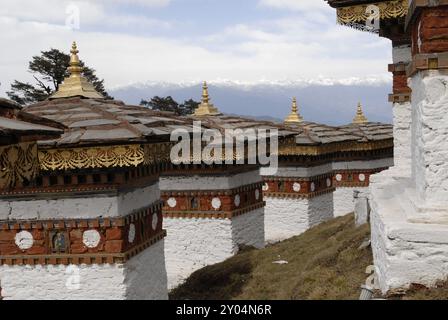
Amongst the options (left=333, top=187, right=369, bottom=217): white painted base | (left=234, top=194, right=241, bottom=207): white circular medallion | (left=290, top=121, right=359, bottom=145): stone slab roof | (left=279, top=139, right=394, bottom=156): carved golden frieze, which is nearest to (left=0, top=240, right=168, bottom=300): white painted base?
(left=234, top=194, right=241, bottom=207): white circular medallion

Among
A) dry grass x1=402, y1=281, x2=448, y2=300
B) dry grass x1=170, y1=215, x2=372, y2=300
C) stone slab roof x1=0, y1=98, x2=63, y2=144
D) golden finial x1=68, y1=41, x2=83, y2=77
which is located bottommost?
dry grass x1=170, y1=215, x2=372, y2=300

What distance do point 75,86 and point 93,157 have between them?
3.37 m

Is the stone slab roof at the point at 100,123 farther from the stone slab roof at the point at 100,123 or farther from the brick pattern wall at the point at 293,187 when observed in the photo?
the brick pattern wall at the point at 293,187

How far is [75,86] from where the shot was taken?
31.8 feet

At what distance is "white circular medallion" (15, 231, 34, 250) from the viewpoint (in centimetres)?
743

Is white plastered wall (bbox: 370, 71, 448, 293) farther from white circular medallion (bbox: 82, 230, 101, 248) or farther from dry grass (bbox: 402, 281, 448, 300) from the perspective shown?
white circular medallion (bbox: 82, 230, 101, 248)

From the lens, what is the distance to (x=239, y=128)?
12.8 metres

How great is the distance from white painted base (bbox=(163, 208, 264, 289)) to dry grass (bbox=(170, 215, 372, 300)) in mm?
405

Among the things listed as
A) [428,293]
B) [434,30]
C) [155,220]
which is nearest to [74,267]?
[155,220]

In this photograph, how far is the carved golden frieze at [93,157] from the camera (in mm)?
6762

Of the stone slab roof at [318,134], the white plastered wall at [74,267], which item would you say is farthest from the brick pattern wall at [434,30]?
the stone slab roof at [318,134]

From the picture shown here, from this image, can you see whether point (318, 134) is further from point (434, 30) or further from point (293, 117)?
point (434, 30)

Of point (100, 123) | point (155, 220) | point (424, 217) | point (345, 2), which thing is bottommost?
point (155, 220)
